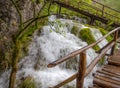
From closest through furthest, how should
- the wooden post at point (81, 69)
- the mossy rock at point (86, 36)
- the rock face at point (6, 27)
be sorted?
1. the wooden post at point (81, 69)
2. the rock face at point (6, 27)
3. the mossy rock at point (86, 36)

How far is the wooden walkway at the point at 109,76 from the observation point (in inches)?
199

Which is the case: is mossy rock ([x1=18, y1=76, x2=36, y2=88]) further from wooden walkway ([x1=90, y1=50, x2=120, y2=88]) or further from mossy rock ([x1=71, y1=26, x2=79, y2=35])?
mossy rock ([x1=71, y1=26, x2=79, y2=35])

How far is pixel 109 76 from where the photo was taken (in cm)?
549

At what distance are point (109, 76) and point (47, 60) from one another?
3.69m

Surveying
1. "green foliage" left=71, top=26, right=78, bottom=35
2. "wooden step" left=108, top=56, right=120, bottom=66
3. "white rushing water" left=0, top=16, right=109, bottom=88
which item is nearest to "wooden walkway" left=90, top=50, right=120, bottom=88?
"wooden step" left=108, top=56, right=120, bottom=66

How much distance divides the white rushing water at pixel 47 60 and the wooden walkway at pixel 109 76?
1872 millimetres

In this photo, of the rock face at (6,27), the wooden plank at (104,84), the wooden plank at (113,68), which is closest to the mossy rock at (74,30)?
the rock face at (6,27)

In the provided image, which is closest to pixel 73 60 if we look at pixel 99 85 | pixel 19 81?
pixel 19 81

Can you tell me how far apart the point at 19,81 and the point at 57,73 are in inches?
62.1

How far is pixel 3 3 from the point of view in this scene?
8.36m

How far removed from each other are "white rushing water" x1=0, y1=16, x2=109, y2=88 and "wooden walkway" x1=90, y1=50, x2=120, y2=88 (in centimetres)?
187

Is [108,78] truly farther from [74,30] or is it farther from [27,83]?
[74,30]

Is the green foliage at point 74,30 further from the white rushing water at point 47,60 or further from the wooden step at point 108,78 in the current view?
the wooden step at point 108,78

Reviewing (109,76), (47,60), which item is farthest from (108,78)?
(47,60)
